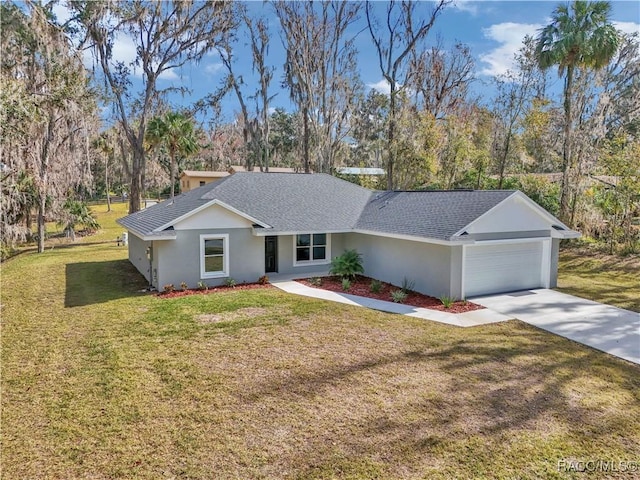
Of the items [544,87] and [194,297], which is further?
[544,87]

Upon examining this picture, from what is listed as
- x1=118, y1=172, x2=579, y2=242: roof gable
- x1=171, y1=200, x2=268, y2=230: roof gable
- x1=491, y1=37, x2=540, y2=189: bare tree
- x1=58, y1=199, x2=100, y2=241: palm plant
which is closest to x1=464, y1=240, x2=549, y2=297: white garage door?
x1=118, y1=172, x2=579, y2=242: roof gable

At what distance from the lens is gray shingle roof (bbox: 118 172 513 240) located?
13.1 meters

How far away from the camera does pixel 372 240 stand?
1568cm

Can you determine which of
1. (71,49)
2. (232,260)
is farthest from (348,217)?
(71,49)

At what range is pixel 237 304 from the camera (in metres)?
11.6

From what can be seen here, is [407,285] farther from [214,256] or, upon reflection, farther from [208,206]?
[208,206]

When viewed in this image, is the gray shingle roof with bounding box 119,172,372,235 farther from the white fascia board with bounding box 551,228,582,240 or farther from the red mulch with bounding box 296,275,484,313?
the white fascia board with bounding box 551,228,582,240

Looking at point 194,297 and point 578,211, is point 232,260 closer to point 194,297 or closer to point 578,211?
point 194,297

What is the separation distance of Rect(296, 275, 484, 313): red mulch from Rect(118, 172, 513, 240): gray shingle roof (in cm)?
200

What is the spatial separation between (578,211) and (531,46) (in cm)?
1156

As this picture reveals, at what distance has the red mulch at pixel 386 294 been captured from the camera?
11695 millimetres

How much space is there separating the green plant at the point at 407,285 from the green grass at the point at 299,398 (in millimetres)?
3143

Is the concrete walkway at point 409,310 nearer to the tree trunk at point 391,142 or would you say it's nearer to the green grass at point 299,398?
the green grass at point 299,398

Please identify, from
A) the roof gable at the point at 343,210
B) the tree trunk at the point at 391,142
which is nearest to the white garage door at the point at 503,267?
the roof gable at the point at 343,210
